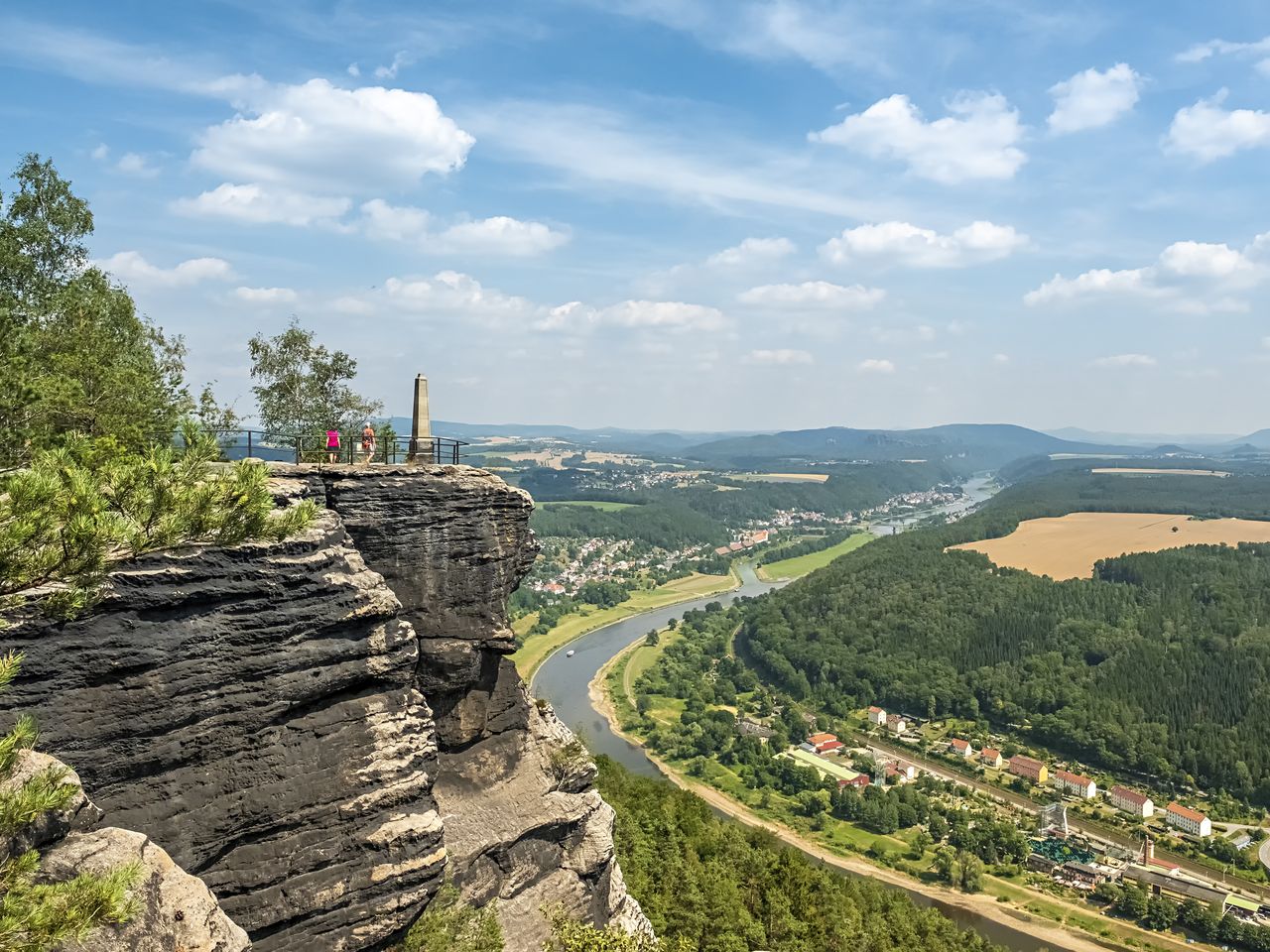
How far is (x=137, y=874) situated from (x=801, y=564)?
6455 inches

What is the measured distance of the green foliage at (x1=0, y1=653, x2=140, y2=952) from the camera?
745cm

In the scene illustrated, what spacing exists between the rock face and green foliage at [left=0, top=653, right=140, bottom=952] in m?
2.45

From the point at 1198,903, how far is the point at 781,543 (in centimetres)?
14590

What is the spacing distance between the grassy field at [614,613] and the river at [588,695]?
1.51m

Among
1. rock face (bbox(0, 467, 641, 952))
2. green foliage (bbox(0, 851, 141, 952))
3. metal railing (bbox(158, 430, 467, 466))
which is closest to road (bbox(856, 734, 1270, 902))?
rock face (bbox(0, 467, 641, 952))

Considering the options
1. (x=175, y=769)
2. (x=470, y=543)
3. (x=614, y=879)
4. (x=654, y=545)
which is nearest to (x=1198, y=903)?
(x=614, y=879)

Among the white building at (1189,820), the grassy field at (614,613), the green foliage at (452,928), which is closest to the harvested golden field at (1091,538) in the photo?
the grassy field at (614,613)

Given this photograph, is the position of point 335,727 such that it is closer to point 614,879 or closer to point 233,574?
point 233,574

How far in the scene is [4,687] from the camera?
398 inches

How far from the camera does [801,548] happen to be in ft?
601

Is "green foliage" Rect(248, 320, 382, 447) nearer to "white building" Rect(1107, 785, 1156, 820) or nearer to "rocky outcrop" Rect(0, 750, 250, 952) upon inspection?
"rocky outcrop" Rect(0, 750, 250, 952)

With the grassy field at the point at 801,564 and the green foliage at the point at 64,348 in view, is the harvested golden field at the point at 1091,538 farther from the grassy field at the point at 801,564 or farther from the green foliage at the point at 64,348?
the green foliage at the point at 64,348

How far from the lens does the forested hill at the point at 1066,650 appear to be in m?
73.5

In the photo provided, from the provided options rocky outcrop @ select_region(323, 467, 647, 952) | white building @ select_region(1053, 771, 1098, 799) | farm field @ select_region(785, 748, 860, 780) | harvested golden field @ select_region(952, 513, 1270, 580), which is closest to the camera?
rocky outcrop @ select_region(323, 467, 647, 952)
